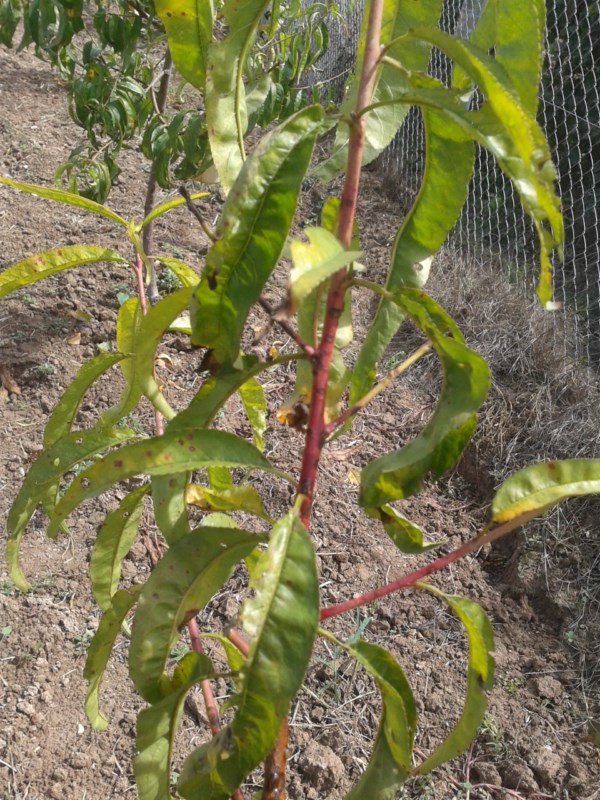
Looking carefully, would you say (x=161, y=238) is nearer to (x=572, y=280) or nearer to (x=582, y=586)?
(x=572, y=280)

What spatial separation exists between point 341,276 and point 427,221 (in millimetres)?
165

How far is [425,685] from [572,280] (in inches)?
93.2

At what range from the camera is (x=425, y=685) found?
1.91 m

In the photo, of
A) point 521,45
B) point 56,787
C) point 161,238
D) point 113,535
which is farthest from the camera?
point 161,238

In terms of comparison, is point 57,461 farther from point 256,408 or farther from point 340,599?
point 340,599

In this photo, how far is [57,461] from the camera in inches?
43.0

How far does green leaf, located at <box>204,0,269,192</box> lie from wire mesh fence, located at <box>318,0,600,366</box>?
9.18ft

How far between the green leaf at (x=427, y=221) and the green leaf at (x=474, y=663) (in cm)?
30

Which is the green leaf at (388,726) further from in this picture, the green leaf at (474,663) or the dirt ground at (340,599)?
the dirt ground at (340,599)

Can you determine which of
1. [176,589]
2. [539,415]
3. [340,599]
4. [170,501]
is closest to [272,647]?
[176,589]

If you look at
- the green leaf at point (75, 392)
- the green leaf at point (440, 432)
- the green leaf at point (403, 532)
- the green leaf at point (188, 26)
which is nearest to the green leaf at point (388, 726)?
the green leaf at point (403, 532)

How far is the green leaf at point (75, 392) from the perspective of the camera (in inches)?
46.5

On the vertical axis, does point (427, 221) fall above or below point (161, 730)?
above

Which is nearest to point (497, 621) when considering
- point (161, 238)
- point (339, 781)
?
point (339, 781)
